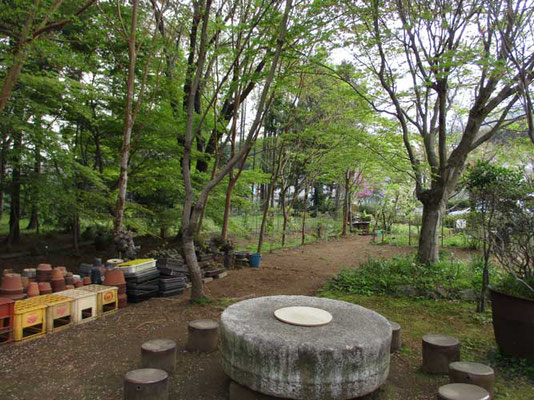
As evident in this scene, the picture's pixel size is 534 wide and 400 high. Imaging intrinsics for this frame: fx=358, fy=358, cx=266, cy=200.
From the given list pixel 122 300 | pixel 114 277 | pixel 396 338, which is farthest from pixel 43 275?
pixel 396 338

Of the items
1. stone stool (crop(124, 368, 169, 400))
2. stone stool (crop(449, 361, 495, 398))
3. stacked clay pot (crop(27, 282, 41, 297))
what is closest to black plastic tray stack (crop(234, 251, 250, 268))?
A: stacked clay pot (crop(27, 282, 41, 297))

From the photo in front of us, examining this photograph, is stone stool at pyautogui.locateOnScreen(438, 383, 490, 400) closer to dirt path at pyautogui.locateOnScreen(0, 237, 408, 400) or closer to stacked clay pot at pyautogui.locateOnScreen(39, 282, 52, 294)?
dirt path at pyautogui.locateOnScreen(0, 237, 408, 400)

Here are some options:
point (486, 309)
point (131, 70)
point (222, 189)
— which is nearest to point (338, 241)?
point (222, 189)

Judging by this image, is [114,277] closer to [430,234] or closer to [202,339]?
[202,339]

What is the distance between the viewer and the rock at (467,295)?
238 inches

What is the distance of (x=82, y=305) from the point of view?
457cm

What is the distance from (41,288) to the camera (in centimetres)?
474

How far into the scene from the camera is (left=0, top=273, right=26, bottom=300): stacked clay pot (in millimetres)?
4367

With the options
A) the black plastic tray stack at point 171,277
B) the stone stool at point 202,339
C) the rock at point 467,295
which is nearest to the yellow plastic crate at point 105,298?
the black plastic tray stack at point 171,277

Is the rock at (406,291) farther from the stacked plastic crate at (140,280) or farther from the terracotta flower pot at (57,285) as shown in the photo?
the terracotta flower pot at (57,285)

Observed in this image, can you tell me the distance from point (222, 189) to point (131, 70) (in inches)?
158

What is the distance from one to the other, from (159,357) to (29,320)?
6.13 feet

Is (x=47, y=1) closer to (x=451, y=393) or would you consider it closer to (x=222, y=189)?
(x=222, y=189)

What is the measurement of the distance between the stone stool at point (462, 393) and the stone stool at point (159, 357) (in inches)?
88.5
